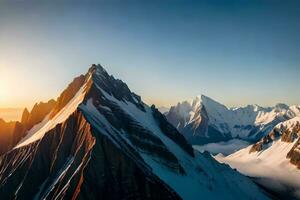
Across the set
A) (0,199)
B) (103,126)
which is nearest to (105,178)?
(103,126)

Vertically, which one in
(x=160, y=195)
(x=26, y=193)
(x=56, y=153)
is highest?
(x=56, y=153)

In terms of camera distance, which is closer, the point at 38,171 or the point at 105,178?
the point at 105,178

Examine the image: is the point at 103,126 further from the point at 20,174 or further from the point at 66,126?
the point at 20,174

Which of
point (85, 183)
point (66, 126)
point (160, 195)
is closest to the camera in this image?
point (85, 183)

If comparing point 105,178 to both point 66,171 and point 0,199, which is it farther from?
point 0,199

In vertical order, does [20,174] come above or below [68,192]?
above

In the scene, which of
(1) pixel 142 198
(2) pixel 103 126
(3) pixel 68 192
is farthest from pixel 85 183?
(2) pixel 103 126

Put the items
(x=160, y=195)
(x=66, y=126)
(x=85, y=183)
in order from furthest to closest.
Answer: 1. (x=66, y=126)
2. (x=160, y=195)
3. (x=85, y=183)
